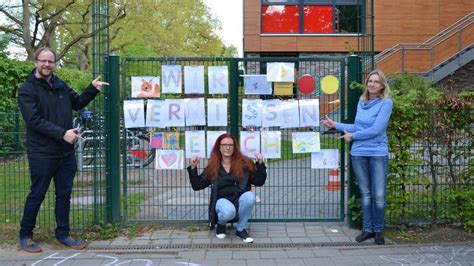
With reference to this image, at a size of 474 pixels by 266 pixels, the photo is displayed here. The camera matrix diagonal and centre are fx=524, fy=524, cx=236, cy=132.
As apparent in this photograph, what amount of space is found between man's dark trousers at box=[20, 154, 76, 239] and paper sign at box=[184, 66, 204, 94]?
5.14ft

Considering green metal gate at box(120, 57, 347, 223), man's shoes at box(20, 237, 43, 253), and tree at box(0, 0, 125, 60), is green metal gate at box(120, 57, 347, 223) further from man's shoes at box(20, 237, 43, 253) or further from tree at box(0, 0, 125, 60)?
tree at box(0, 0, 125, 60)

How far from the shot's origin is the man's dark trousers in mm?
5512

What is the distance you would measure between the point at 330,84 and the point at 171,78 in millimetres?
1918

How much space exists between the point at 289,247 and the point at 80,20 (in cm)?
2636

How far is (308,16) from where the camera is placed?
63.0 ft

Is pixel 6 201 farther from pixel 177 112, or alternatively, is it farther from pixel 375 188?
pixel 375 188

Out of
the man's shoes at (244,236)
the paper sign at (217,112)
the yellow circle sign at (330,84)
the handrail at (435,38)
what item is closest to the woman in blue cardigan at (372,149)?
the yellow circle sign at (330,84)

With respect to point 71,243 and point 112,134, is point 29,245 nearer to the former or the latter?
point 71,243

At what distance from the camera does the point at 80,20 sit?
2927cm

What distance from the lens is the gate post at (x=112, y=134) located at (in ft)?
20.4

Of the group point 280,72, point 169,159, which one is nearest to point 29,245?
point 169,159

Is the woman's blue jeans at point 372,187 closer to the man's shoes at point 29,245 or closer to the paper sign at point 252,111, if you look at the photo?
the paper sign at point 252,111

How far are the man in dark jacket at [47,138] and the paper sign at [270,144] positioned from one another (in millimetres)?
2019

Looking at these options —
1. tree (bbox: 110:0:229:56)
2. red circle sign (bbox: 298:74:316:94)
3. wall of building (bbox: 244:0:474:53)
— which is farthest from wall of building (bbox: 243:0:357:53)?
red circle sign (bbox: 298:74:316:94)
